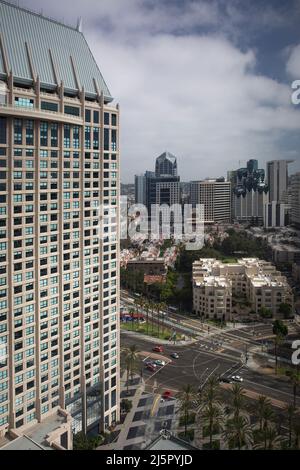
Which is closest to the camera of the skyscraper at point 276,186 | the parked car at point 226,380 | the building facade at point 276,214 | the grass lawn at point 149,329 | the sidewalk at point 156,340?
the parked car at point 226,380

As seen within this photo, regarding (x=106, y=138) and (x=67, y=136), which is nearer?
(x=67, y=136)

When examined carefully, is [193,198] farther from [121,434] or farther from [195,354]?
[121,434]

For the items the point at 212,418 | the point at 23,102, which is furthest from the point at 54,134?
the point at 212,418

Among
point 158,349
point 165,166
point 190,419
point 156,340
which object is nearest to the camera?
point 190,419

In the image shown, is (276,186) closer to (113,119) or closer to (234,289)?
(234,289)

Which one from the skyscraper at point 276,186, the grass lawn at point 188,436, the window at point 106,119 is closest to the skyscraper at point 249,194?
the skyscraper at point 276,186

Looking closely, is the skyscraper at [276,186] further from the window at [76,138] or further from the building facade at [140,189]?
the window at [76,138]
